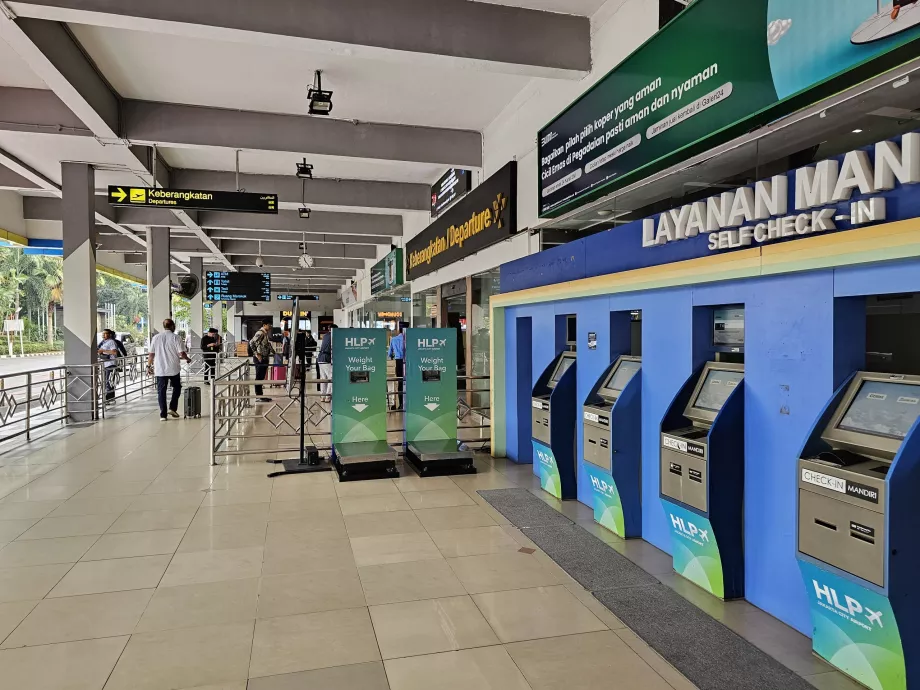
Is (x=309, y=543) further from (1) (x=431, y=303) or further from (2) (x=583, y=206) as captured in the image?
(1) (x=431, y=303)

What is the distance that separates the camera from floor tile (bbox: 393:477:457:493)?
576 cm

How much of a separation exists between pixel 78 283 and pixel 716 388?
9531mm

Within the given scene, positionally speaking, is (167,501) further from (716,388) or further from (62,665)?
(716,388)

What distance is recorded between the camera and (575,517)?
15.9ft

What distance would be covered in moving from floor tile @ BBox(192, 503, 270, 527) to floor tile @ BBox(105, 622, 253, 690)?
1.81m

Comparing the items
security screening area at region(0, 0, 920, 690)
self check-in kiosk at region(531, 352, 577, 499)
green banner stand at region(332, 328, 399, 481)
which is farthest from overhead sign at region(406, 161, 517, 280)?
self check-in kiosk at region(531, 352, 577, 499)

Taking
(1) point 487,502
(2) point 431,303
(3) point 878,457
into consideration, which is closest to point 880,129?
(3) point 878,457

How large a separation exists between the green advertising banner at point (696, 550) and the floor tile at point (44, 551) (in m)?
3.86

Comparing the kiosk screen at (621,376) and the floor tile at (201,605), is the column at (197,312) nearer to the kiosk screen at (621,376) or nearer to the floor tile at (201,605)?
the floor tile at (201,605)

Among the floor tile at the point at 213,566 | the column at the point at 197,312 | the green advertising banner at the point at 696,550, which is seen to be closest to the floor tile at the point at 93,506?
the floor tile at the point at 213,566

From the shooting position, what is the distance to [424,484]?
5.91m

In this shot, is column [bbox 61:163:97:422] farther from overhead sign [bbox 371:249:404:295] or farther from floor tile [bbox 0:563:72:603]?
overhead sign [bbox 371:249:404:295]

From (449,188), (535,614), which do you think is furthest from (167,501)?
(449,188)

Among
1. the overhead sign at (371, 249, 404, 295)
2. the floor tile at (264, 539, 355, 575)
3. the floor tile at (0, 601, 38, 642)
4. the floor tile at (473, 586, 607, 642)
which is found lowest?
the floor tile at (473, 586, 607, 642)
